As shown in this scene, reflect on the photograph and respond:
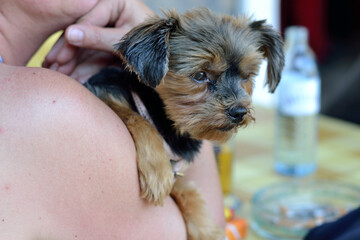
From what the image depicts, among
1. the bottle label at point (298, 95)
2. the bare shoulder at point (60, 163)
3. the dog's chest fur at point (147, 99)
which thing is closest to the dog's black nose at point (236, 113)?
the dog's chest fur at point (147, 99)

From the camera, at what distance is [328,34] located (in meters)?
4.63

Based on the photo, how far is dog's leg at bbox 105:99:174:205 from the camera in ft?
3.20

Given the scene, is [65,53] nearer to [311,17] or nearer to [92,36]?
[92,36]

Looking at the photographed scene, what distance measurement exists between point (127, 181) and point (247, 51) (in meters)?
0.42

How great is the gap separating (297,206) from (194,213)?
24.8 inches

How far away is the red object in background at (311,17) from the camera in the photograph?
4.04 meters

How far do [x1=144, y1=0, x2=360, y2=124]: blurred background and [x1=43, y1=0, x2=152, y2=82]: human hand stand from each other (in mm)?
2871

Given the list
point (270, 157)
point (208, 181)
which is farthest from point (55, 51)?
point (270, 157)

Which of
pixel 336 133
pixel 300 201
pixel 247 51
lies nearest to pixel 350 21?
pixel 336 133

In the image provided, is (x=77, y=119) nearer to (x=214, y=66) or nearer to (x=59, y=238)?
(x=59, y=238)

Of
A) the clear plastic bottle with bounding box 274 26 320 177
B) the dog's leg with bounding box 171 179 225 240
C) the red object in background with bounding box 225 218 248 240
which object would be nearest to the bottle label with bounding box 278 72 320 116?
the clear plastic bottle with bounding box 274 26 320 177

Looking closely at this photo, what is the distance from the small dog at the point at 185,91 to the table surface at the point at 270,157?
1.58 feet

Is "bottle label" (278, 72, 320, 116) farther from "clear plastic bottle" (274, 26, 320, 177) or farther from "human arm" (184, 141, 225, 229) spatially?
"human arm" (184, 141, 225, 229)

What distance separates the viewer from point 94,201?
90 centimetres
